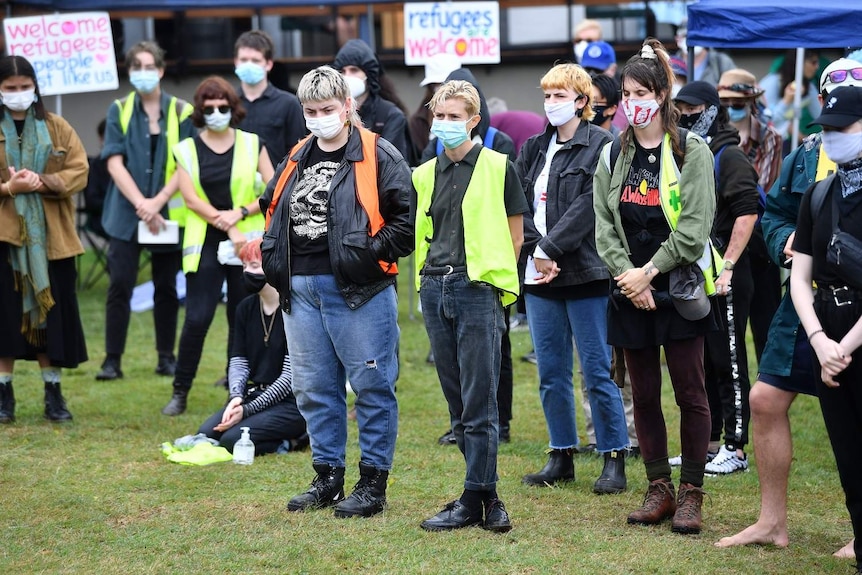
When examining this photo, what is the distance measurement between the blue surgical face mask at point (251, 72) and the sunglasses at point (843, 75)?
4.48 m

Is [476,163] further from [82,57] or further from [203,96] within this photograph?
[82,57]

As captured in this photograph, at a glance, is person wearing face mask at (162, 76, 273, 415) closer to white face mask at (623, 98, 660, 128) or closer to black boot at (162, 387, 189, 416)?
black boot at (162, 387, 189, 416)

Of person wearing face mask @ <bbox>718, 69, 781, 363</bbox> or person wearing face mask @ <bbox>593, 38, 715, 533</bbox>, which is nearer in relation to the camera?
person wearing face mask @ <bbox>593, 38, 715, 533</bbox>

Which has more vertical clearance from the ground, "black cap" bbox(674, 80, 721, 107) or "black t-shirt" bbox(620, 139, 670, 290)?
"black cap" bbox(674, 80, 721, 107)

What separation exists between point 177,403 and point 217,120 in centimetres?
190

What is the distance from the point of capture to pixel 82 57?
10617mm

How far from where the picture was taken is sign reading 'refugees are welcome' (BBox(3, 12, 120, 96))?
10570 mm

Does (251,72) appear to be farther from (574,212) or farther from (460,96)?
(460,96)

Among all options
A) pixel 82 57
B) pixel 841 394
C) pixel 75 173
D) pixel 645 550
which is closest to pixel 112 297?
pixel 75 173

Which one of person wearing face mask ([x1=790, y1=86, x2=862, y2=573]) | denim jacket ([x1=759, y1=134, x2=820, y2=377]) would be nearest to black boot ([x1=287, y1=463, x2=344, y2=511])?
denim jacket ([x1=759, y1=134, x2=820, y2=377])

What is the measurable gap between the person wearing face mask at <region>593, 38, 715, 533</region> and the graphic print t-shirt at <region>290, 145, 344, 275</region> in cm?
122

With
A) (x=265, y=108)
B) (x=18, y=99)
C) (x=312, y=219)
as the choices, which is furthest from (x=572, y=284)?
(x=18, y=99)

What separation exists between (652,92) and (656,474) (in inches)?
67.5

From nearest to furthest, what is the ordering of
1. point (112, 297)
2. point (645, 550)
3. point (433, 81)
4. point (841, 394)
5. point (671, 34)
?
point (841, 394) < point (645, 550) < point (433, 81) < point (112, 297) < point (671, 34)
